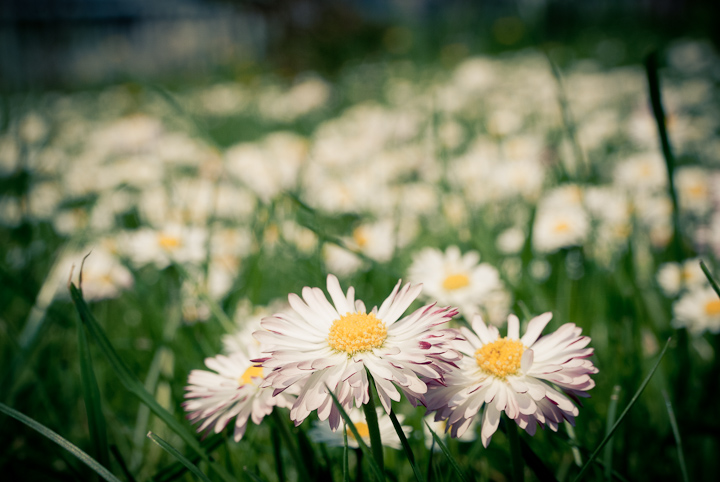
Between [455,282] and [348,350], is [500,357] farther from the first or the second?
[455,282]

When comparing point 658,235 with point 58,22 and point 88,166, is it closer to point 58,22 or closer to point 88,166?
point 88,166

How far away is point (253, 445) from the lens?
55cm

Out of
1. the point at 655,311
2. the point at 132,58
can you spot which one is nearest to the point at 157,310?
the point at 655,311

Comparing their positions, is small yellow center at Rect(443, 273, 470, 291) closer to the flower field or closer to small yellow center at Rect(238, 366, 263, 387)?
the flower field

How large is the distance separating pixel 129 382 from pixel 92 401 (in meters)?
0.03

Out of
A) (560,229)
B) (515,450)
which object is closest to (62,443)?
(515,450)

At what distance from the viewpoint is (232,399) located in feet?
1.26

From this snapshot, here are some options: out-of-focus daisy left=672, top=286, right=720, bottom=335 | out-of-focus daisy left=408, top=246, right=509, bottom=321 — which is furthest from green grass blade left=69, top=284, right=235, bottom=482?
out-of-focus daisy left=672, top=286, right=720, bottom=335

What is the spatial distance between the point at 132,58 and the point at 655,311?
828 centimetres

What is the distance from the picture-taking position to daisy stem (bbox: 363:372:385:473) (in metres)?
0.35

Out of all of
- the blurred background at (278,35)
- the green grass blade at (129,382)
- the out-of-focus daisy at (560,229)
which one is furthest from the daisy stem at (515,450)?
the blurred background at (278,35)

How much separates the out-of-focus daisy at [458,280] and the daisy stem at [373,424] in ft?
1.29

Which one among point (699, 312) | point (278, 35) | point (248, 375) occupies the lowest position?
point (699, 312)

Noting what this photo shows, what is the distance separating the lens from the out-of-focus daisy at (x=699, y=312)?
25.5 inches
